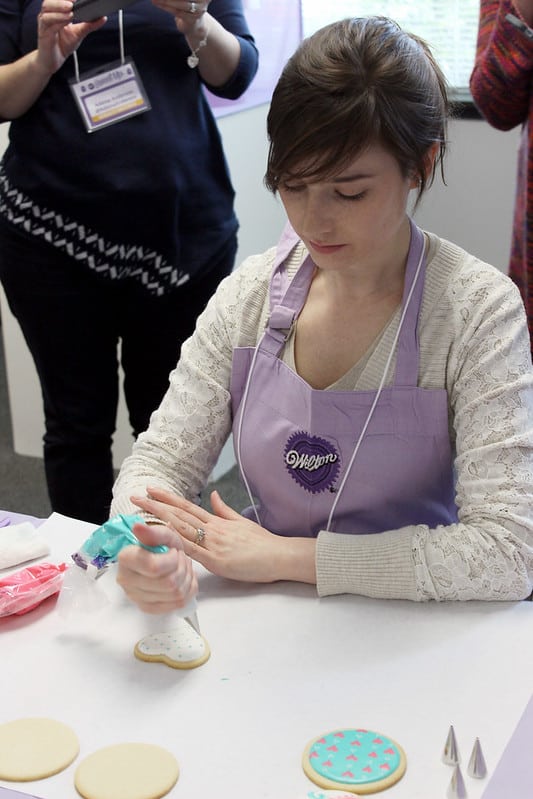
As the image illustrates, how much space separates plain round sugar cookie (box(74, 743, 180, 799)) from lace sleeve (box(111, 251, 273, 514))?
490 mm

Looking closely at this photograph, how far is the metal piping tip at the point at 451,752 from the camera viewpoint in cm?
95

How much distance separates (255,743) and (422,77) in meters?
0.78

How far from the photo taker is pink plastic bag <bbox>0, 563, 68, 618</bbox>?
3.98ft

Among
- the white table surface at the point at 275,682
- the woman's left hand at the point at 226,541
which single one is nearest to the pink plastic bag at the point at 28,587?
the white table surface at the point at 275,682

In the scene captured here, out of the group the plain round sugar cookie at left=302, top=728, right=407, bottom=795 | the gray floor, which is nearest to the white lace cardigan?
the plain round sugar cookie at left=302, top=728, right=407, bottom=795

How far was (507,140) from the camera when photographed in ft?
11.0

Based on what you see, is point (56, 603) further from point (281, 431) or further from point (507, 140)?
point (507, 140)

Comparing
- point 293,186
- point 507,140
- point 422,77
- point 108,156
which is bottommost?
point 507,140

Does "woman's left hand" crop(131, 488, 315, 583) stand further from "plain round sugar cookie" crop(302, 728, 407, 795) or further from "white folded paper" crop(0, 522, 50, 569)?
"plain round sugar cookie" crop(302, 728, 407, 795)

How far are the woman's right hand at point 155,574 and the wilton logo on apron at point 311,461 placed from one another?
0.92 ft

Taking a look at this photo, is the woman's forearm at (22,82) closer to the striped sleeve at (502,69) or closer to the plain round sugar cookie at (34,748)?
the striped sleeve at (502,69)

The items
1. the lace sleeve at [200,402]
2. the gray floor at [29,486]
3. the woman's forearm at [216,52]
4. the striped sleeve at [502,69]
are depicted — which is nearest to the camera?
the lace sleeve at [200,402]

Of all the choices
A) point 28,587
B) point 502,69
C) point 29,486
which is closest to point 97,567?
point 28,587

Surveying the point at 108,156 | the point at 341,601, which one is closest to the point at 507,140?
the point at 108,156
